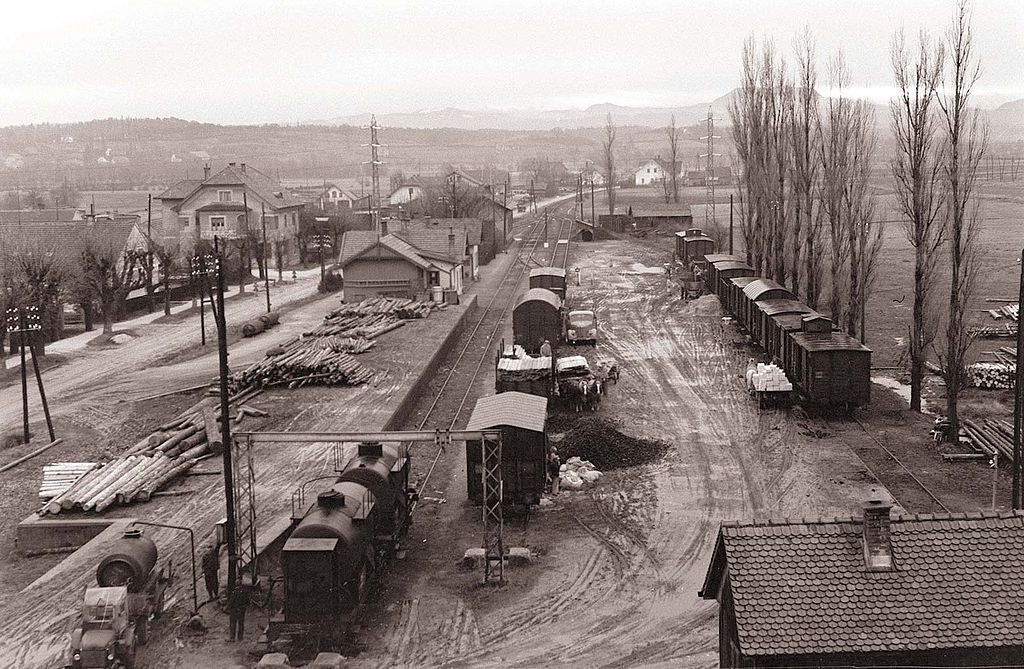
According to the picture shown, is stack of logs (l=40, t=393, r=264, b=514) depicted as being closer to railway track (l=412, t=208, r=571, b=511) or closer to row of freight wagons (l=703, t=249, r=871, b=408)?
railway track (l=412, t=208, r=571, b=511)

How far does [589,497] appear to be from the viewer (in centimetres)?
2650

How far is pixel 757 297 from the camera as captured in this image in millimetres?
44281

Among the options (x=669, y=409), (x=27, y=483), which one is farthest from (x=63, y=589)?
(x=669, y=409)

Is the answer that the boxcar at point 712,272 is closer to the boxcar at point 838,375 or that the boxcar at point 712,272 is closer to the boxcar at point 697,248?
the boxcar at point 697,248

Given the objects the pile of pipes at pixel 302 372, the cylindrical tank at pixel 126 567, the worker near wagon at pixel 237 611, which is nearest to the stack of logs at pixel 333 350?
the pile of pipes at pixel 302 372

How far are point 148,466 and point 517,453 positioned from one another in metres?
10.2

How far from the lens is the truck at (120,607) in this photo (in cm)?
1730

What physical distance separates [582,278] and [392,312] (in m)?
20.5

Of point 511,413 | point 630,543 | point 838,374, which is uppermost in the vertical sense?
point 511,413

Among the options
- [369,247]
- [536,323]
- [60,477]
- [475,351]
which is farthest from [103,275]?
[60,477]

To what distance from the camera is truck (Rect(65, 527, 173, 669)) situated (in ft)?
56.7

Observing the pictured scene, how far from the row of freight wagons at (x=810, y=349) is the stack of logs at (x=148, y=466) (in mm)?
18548

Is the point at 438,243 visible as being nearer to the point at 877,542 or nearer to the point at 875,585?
the point at 877,542

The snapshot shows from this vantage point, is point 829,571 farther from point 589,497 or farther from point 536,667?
point 589,497
